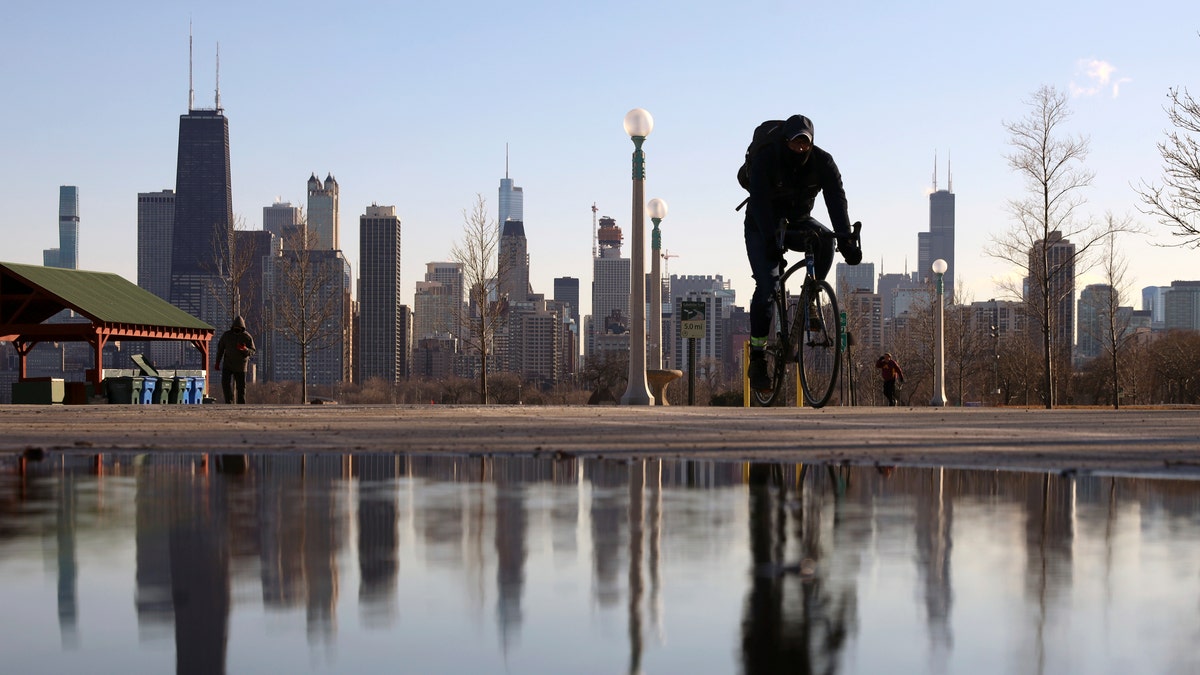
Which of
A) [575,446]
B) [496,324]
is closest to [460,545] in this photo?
[575,446]

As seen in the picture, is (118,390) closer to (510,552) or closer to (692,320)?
(692,320)

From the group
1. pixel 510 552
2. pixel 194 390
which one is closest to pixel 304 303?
pixel 194 390

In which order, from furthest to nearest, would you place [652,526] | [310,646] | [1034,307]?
[1034,307] → [652,526] → [310,646]

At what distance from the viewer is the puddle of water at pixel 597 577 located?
11.4 ft

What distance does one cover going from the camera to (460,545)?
5.18 metres

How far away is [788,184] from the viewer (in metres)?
12.5

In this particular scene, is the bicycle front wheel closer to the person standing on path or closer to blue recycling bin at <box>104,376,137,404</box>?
the person standing on path

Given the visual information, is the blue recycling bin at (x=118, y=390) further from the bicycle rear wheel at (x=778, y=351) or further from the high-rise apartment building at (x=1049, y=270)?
the high-rise apartment building at (x=1049, y=270)

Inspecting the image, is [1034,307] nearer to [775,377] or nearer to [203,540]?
[775,377]

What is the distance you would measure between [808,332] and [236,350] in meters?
18.1

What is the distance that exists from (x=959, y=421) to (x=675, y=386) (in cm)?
7261

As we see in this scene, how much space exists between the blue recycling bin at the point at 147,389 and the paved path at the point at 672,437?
20.0 m

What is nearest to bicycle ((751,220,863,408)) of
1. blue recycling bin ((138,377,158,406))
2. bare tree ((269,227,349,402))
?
blue recycling bin ((138,377,158,406))

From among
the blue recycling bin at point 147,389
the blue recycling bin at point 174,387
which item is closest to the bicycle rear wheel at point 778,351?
the blue recycling bin at point 147,389
